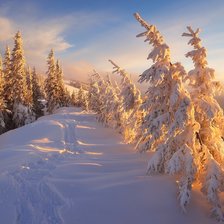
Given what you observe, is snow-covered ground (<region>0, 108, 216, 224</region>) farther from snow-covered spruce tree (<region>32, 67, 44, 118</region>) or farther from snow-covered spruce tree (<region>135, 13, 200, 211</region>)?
snow-covered spruce tree (<region>32, 67, 44, 118</region>)

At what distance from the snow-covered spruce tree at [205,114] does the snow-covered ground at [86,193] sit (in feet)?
4.95

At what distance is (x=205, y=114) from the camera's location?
12828 mm

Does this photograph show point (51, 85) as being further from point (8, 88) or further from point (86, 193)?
point (86, 193)

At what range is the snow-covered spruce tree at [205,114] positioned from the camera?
12423 mm

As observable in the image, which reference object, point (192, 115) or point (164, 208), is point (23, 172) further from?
point (192, 115)

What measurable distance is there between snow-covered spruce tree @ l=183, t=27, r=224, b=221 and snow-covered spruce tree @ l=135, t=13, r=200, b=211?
440mm

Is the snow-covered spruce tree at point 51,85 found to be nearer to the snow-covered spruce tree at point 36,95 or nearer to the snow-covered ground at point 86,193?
the snow-covered spruce tree at point 36,95

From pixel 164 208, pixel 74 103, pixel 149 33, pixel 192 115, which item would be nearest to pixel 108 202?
pixel 164 208

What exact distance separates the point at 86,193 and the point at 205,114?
6.23 metres

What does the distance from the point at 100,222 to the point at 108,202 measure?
1.32m

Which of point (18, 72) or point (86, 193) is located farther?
point (18, 72)

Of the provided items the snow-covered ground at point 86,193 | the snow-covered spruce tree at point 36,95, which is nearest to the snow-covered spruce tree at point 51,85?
the snow-covered spruce tree at point 36,95

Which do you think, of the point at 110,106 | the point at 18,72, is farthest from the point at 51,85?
the point at 110,106

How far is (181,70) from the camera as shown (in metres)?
13.1
